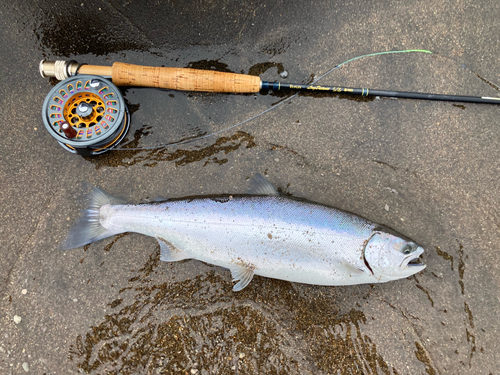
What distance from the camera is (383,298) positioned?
253 cm

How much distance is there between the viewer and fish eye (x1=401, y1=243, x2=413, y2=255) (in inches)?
87.9

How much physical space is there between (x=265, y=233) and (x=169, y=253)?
882 millimetres

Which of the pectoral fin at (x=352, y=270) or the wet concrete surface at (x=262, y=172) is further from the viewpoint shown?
the wet concrete surface at (x=262, y=172)

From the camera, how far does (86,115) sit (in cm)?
231

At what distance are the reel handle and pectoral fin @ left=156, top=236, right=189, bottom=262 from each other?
55.7 inches

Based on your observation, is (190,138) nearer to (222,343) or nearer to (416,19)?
(222,343)

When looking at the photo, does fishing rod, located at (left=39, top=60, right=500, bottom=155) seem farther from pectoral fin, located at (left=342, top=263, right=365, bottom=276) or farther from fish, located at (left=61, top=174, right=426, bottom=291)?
pectoral fin, located at (left=342, top=263, right=365, bottom=276)

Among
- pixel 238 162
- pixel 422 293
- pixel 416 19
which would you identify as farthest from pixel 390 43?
pixel 422 293

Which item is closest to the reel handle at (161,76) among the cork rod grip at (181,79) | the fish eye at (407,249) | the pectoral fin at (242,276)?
the cork rod grip at (181,79)

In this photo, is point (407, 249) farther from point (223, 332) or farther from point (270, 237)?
point (223, 332)

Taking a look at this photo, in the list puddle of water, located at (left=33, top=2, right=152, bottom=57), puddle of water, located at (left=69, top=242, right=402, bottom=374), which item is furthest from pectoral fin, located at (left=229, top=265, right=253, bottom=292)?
puddle of water, located at (left=33, top=2, right=152, bottom=57)

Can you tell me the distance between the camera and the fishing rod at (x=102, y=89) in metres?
2.38

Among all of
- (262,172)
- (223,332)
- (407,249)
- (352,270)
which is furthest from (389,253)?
(223,332)

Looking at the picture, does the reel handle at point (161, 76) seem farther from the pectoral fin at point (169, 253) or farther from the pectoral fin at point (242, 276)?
the pectoral fin at point (242, 276)
